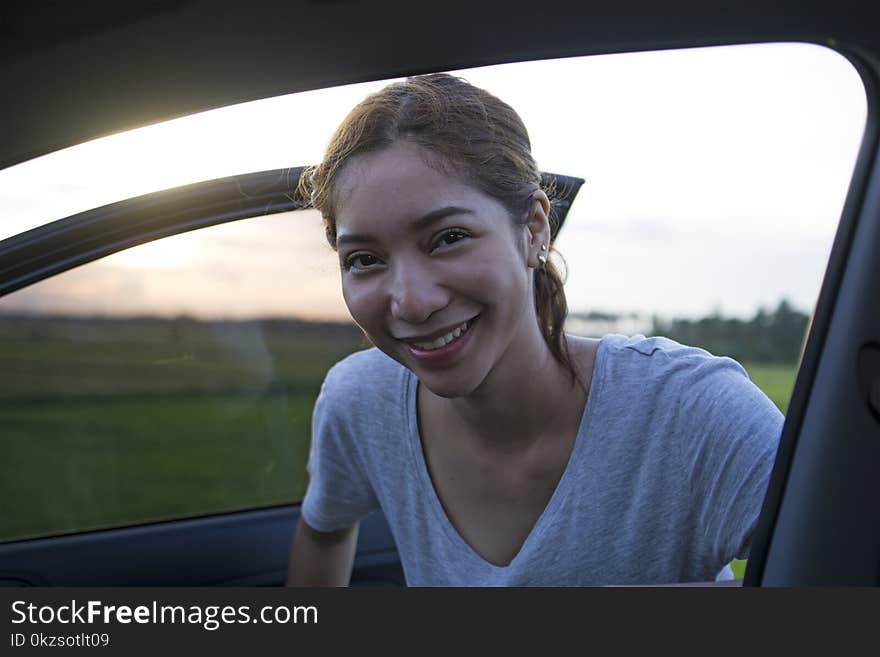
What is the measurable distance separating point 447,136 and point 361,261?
292 mm

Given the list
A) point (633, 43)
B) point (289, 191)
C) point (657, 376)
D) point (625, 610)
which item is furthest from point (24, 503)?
point (633, 43)

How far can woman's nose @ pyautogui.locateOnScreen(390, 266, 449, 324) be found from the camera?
1.52 meters

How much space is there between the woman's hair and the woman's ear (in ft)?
0.07

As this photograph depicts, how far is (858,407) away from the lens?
112 cm

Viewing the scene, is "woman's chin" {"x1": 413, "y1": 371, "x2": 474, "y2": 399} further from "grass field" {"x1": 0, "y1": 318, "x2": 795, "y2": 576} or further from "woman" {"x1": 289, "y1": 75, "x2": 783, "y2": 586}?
"grass field" {"x1": 0, "y1": 318, "x2": 795, "y2": 576}

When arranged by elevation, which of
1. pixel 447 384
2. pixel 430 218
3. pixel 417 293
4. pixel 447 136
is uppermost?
pixel 447 136

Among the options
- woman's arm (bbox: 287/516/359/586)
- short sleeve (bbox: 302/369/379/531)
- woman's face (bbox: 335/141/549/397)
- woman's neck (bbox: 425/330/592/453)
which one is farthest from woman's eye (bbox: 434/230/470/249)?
woman's arm (bbox: 287/516/359/586)

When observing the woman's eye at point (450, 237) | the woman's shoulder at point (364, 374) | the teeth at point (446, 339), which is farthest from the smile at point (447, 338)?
the woman's shoulder at point (364, 374)

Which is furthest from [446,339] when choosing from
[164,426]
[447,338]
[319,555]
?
[164,426]

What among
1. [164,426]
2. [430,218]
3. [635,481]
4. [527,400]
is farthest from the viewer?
[164,426]

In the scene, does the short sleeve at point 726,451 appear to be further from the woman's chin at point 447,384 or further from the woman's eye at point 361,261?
the woman's eye at point 361,261

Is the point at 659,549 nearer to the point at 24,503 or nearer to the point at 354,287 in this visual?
the point at 354,287

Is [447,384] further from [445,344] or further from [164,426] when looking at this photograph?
[164,426]

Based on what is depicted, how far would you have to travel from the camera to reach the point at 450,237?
1.53 metres
